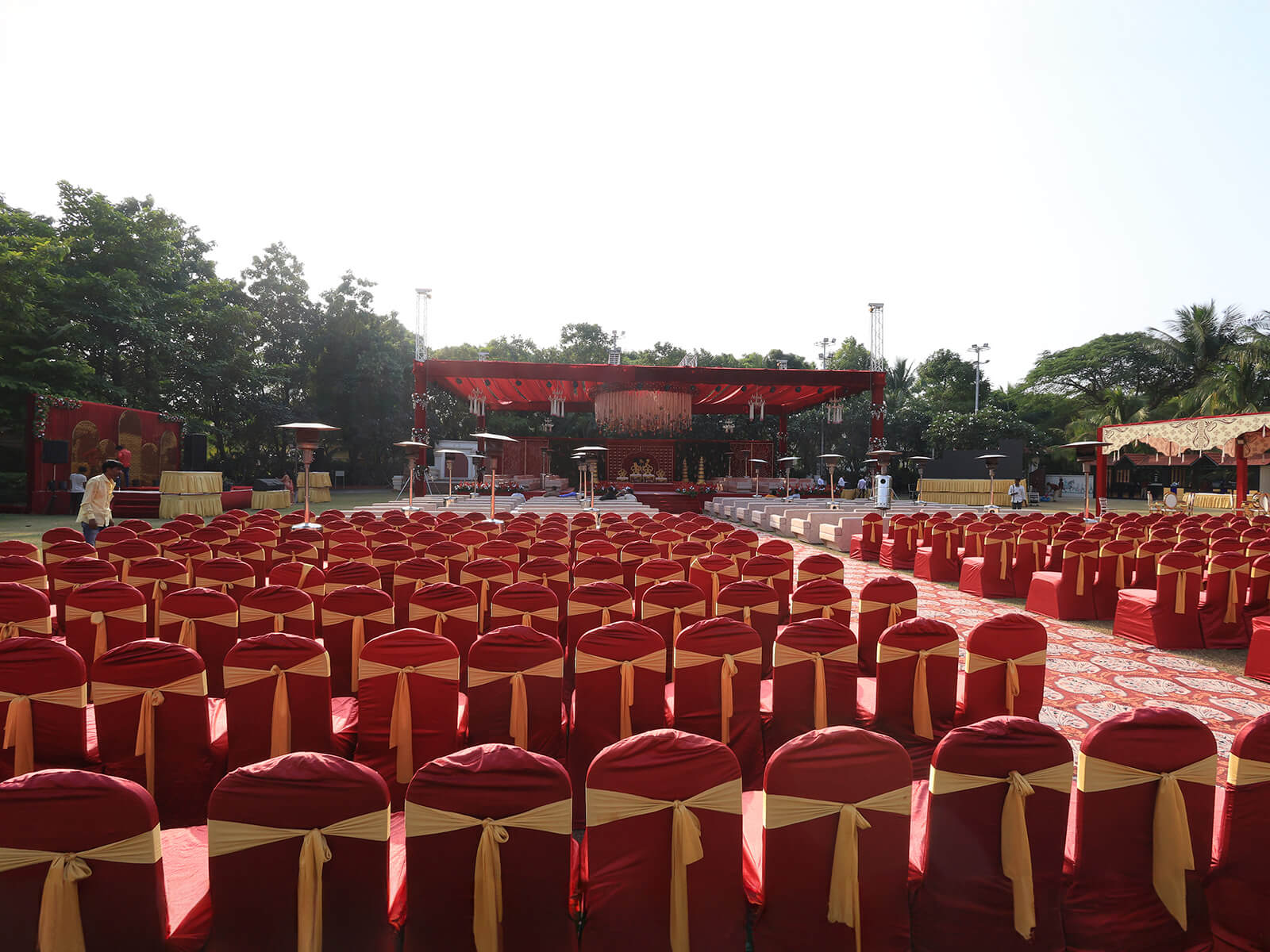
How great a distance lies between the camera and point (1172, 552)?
591 cm

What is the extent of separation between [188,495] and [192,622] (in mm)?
16597

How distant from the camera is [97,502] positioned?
8539 millimetres

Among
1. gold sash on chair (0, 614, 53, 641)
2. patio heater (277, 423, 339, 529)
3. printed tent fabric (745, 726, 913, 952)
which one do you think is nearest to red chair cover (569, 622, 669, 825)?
printed tent fabric (745, 726, 913, 952)

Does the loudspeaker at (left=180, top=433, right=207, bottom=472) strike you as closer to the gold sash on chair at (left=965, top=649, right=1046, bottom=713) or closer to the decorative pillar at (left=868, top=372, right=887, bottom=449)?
the decorative pillar at (left=868, top=372, right=887, bottom=449)

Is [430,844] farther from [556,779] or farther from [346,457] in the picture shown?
[346,457]

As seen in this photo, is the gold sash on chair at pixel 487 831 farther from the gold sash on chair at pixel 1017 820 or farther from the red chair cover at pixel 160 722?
the red chair cover at pixel 160 722

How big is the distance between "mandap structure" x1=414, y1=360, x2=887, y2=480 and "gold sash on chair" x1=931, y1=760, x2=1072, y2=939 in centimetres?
1753

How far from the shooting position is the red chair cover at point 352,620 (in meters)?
3.66

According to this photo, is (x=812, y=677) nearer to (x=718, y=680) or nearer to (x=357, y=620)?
(x=718, y=680)

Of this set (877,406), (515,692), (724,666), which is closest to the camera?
(515,692)

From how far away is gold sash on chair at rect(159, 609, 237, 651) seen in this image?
11.6ft

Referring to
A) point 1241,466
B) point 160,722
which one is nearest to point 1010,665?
point 160,722

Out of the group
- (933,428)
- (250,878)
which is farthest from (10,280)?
(933,428)

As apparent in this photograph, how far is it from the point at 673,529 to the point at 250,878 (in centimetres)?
606
